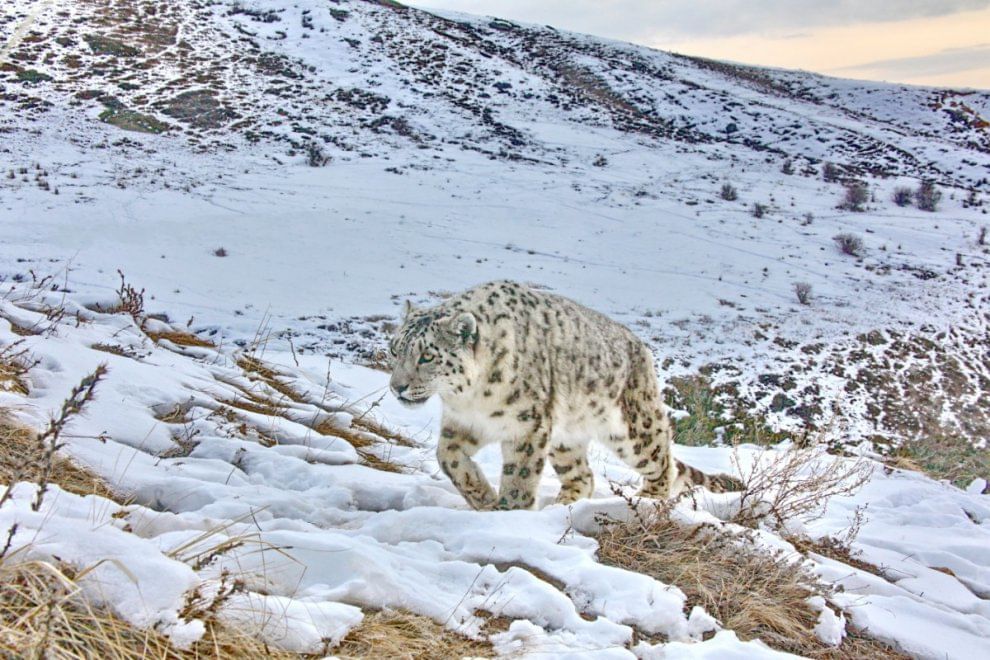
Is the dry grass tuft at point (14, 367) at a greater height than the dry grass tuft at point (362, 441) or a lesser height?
greater

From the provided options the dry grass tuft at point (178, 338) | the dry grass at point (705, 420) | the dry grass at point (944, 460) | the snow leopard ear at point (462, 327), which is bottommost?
the dry grass at point (705, 420)

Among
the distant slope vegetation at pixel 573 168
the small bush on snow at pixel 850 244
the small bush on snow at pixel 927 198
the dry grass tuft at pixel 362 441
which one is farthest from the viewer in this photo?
the small bush on snow at pixel 927 198

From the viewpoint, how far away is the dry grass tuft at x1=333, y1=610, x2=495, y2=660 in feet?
9.52

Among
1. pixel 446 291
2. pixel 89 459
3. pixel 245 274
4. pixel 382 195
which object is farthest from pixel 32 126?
pixel 89 459

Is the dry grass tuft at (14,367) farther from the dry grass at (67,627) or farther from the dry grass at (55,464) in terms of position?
the dry grass at (67,627)

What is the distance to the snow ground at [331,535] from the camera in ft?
9.41

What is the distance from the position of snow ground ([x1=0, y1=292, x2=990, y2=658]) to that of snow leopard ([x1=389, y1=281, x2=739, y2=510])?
0.43 metres

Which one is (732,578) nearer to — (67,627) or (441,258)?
(67,627)

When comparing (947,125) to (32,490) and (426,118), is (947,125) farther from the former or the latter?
(32,490)

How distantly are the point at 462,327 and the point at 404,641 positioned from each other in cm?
249

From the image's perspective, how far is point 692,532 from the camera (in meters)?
4.67

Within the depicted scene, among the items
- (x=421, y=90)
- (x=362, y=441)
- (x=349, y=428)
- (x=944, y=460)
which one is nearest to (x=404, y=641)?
(x=362, y=441)

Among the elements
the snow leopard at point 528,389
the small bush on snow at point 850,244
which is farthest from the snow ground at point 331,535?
the small bush on snow at point 850,244

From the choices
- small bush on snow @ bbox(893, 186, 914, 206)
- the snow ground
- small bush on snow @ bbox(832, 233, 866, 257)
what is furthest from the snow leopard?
small bush on snow @ bbox(893, 186, 914, 206)
